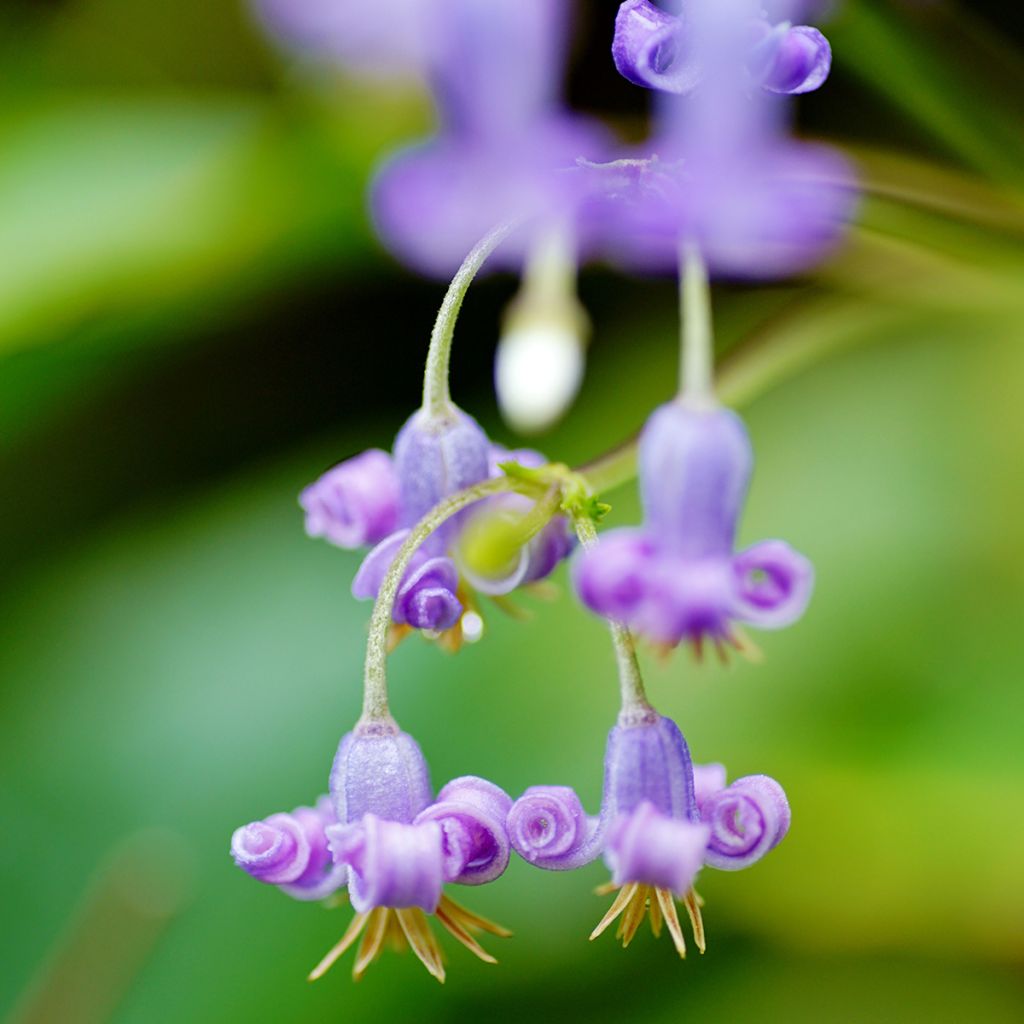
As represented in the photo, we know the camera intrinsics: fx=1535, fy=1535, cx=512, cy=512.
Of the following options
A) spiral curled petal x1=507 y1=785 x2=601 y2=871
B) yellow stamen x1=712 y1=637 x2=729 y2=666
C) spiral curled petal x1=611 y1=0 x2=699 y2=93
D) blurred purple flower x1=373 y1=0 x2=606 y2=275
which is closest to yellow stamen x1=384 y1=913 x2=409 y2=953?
spiral curled petal x1=507 y1=785 x2=601 y2=871

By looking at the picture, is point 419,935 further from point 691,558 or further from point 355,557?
point 355,557

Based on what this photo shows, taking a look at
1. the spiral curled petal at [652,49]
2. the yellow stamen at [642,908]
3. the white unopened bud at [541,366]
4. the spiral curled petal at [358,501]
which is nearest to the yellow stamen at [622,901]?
the yellow stamen at [642,908]

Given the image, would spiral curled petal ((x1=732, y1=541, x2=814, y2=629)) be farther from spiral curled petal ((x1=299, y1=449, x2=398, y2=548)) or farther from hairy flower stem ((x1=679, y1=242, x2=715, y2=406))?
spiral curled petal ((x1=299, y1=449, x2=398, y2=548))

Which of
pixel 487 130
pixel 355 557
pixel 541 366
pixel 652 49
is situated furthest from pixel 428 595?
pixel 355 557

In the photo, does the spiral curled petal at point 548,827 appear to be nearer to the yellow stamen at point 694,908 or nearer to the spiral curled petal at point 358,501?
the yellow stamen at point 694,908

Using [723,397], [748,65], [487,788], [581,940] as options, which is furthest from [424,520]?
[581,940]

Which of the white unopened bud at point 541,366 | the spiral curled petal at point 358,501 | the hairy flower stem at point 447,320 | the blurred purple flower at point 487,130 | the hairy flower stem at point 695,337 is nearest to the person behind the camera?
the hairy flower stem at point 695,337

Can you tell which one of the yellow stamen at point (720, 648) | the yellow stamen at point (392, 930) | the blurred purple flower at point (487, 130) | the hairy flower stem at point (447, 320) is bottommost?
the yellow stamen at point (392, 930)
